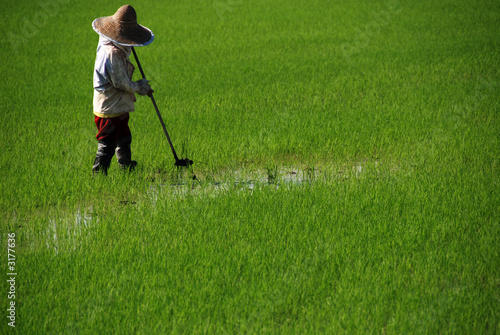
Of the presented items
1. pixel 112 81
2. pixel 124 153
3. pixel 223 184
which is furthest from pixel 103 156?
pixel 223 184

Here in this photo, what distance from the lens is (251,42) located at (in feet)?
35.2

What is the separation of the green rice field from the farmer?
1.09ft

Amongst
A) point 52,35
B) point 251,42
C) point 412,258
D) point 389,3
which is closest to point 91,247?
point 412,258

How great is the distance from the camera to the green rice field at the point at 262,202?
245cm

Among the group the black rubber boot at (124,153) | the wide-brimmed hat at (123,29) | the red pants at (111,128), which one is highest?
the wide-brimmed hat at (123,29)

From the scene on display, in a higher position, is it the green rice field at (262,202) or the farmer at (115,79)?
the farmer at (115,79)

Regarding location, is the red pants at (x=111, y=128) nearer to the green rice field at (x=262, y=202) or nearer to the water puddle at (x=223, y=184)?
the green rice field at (x=262, y=202)

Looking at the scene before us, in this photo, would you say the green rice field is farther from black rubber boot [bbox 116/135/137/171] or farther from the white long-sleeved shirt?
the white long-sleeved shirt

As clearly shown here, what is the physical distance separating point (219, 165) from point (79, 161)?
136 centimetres

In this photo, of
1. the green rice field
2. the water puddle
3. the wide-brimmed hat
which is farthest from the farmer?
the water puddle

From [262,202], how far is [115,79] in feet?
5.15

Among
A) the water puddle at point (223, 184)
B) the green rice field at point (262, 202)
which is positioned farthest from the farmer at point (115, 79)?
the water puddle at point (223, 184)

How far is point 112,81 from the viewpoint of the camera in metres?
3.85

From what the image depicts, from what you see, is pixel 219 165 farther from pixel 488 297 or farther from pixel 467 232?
pixel 488 297
